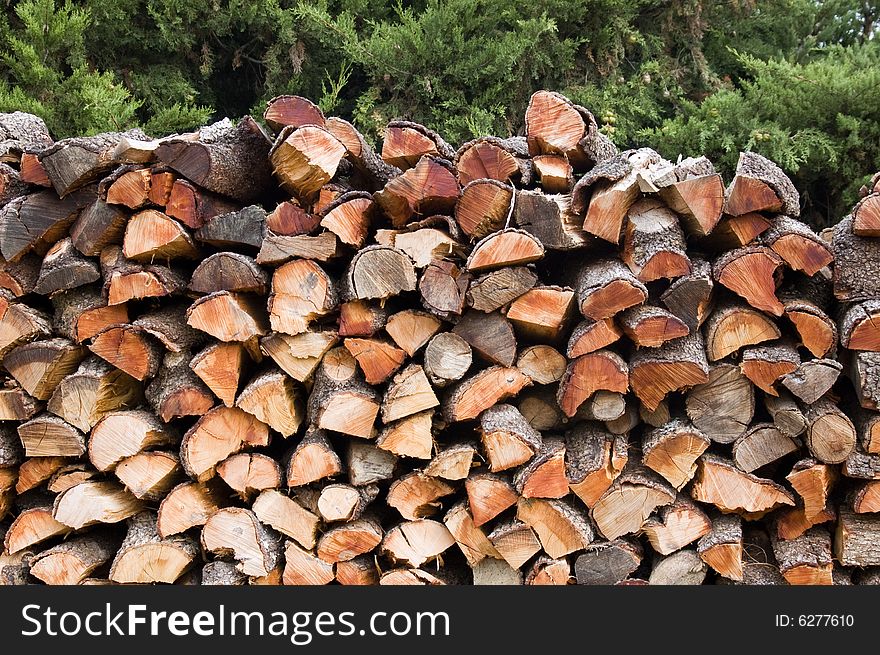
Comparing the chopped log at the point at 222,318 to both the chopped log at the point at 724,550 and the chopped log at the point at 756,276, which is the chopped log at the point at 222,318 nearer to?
the chopped log at the point at 756,276

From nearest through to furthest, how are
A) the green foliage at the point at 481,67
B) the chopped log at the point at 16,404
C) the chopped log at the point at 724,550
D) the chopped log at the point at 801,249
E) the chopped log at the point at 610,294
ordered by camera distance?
1. the chopped log at the point at 610,294
2. the chopped log at the point at 801,249
3. the chopped log at the point at 724,550
4. the chopped log at the point at 16,404
5. the green foliage at the point at 481,67

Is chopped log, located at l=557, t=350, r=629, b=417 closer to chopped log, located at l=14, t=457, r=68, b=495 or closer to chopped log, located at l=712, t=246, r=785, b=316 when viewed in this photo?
chopped log, located at l=712, t=246, r=785, b=316

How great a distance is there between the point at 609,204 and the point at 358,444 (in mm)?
1096

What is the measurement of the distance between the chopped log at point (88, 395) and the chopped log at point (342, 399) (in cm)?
67

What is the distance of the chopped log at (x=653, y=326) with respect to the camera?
1.96 m

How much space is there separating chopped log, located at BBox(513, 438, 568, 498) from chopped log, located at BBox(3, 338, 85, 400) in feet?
5.03

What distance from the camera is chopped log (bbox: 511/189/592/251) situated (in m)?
2.08

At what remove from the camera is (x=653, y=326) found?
1.97 meters

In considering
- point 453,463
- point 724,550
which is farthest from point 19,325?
point 724,550

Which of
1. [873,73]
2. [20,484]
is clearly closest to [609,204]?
[20,484]

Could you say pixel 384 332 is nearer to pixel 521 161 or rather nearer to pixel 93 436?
pixel 521 161

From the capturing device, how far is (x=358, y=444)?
86.6 inches

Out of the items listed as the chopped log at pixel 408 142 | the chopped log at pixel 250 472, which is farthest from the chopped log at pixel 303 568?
the chopped log at pixel 408 142

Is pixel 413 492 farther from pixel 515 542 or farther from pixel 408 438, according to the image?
pixel 515 542
